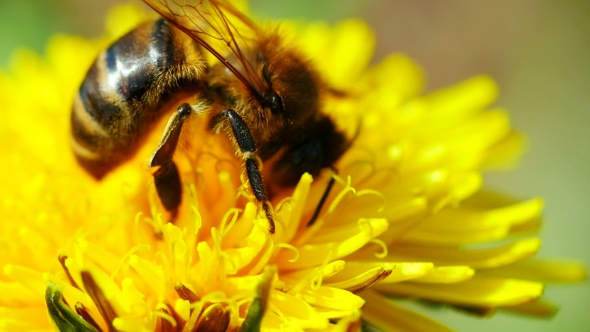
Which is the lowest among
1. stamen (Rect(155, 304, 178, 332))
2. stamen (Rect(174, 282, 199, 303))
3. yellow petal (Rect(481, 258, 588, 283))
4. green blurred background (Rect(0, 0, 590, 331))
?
stamen (Rect(155, 304, 178, 332))

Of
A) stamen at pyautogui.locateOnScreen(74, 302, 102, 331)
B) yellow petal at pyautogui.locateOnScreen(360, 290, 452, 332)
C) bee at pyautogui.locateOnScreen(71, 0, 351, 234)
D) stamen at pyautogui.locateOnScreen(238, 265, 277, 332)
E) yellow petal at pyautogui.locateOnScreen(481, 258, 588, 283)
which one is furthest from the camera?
yellow petal at pyautogui.locateOnScreen(481, 258, 588, 283)

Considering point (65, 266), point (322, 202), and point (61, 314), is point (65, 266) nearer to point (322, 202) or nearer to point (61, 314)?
point (61, 314)

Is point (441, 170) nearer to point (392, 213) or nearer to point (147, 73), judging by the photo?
point (392, 213)

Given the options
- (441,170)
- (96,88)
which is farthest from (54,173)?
(441,170)

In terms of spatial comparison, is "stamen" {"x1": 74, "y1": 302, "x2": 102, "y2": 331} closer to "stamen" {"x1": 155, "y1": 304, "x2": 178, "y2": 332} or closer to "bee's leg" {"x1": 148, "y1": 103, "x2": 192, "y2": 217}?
"stamen" {"x1": 155, "y1": 304, "x2": 178, "y2": 332}

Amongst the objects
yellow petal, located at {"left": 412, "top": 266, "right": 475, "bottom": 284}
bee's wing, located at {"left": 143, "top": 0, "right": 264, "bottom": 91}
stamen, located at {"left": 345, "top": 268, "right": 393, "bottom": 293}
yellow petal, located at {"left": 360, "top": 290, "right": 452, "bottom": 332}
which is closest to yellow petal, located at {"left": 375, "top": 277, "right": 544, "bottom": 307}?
A: yellow petal, located at {"left": 360, "top": 290, "right": 452, "bottom": 332}

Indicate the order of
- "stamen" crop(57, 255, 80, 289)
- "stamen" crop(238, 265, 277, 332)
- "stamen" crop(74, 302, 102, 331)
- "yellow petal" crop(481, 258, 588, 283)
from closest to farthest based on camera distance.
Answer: "stamen" crop(238, 265, 277, 332) → "stamen" crop(74, 302, 102, 331) → "stamen" crop(57, 255, 80, 289) → "yellow petal" crop(481, 258, 588, 283)

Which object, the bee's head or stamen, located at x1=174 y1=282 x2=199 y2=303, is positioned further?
the bee's head
